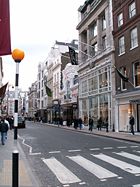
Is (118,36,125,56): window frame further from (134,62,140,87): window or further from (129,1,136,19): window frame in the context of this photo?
(134,62,140,87): window

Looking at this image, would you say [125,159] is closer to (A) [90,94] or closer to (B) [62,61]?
(A) [90,94]

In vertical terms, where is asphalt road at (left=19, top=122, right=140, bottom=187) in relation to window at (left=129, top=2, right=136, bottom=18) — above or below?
below

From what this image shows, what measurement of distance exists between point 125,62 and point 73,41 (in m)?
50.9

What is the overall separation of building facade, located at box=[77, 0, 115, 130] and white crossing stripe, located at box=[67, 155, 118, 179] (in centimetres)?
2297

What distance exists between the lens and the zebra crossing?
10180 mm

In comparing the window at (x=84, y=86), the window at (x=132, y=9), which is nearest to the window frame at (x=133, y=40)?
the window at (x=132, y=9)

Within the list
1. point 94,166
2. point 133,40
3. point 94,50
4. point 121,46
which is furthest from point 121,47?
point 94,166

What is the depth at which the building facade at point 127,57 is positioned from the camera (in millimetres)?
31375

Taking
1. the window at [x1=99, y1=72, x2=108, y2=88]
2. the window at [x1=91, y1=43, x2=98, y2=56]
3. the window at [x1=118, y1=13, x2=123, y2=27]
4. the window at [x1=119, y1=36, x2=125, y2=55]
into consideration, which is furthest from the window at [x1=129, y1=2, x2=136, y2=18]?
the window at [x1=91, y1=43, x2=98, y2=56]

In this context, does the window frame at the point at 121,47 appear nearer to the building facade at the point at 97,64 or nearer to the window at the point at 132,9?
the building facade at the point at 97,64

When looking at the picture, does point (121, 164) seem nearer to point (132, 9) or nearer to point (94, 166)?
point (94, 166)

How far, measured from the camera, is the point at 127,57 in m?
33.4

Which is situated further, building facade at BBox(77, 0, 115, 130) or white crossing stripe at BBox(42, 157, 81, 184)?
building facade at BBox(77, 0, 115, 130)

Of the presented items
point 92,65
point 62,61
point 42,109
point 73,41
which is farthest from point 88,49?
point 42,109
